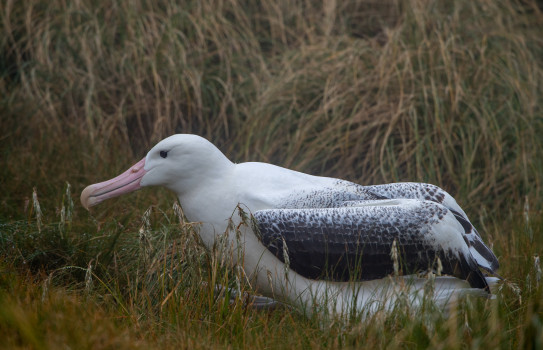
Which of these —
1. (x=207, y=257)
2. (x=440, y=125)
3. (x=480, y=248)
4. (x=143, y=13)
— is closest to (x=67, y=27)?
(x=143, y=13)

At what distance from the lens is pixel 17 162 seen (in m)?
5.70

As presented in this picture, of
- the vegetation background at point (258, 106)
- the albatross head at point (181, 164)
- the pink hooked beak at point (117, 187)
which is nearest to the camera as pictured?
the albatross head at point (181, 164)

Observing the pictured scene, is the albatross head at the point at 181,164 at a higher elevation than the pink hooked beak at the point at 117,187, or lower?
higher

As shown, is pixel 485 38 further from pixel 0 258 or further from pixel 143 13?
pixel 0 258

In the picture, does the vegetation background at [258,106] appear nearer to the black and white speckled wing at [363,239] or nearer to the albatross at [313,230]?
the albatross at [313,230]

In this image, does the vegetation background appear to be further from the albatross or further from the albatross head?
the albatross head

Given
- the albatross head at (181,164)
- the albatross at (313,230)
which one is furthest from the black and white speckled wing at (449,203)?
the albatross head at (181,164)

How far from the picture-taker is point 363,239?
3.75 metres

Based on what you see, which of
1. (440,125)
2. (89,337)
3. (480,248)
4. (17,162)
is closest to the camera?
(89,337)

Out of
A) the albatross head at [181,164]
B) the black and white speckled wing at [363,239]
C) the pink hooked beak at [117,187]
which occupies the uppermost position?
the albatross head at [181,164]

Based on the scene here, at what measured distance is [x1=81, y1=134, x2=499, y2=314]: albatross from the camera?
12.3 feet

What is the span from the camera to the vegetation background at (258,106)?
4.67 m

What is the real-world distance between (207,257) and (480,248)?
155 cm

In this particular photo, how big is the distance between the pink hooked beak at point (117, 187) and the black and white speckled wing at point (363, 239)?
79 centimetres
